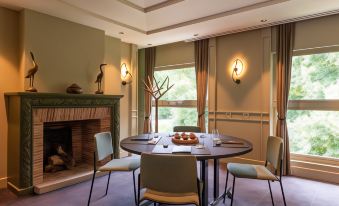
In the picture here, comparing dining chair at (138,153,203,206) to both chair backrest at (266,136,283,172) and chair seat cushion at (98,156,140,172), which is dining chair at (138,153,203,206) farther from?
chair backrest at (266,136,283,172)

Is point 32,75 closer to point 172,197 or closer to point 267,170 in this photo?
point 172,197

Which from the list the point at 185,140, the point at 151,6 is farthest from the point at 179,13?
the point at 185,140

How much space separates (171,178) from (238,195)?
1.62 metres

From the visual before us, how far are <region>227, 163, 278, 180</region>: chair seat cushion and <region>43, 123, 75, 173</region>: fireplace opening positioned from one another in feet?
8.63

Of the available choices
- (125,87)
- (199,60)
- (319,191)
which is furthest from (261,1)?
(125,87)

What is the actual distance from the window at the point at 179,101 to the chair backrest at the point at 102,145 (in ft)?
7.88

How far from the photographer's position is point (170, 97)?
5.32 metres

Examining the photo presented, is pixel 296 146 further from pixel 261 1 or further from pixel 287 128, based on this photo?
pixel 261 1

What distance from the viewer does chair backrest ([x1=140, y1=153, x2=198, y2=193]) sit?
1714 millimetres

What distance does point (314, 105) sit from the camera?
3.63 m

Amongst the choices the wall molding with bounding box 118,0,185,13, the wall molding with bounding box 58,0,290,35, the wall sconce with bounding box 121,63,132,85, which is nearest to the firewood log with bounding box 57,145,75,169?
the wall sconce with bounding box 121,63,132,85

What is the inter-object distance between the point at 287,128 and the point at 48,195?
3.65 m

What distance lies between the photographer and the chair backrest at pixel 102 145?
2.64 m

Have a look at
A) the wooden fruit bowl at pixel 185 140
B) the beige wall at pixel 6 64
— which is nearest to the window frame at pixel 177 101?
the wooden fruit bowl at pixel 185 140
